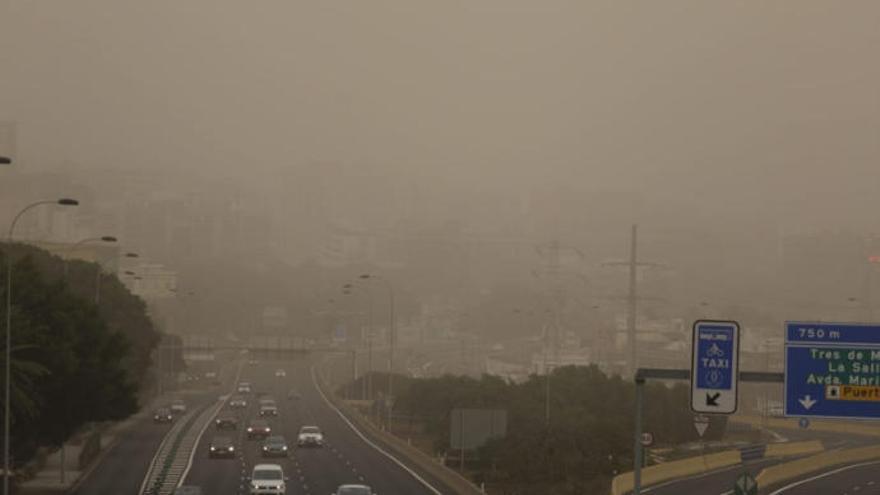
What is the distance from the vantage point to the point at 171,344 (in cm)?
16612

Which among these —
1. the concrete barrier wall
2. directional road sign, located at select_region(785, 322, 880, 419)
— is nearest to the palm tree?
the concrete barrier wall

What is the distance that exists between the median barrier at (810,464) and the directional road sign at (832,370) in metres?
36.7

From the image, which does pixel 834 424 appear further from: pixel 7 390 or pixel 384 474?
pixel 7 390

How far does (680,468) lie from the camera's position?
75812 millimetres

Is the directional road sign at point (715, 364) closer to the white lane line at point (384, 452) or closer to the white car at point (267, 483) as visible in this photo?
the white car at point (267, 483)

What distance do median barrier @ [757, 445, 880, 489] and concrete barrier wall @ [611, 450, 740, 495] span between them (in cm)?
313

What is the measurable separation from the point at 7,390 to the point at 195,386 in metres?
137

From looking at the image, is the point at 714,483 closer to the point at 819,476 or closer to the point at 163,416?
the point at 819,476

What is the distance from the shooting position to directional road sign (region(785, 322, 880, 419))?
115ft

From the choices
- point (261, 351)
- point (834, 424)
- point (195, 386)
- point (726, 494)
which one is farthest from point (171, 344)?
point (726, 494)

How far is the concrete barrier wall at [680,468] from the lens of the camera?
60.8 meters

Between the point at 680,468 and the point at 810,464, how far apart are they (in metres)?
8.33

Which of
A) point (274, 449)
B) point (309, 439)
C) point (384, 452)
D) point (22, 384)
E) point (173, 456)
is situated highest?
point (22, 384)

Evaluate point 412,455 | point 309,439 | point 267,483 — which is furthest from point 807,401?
point 309,439
